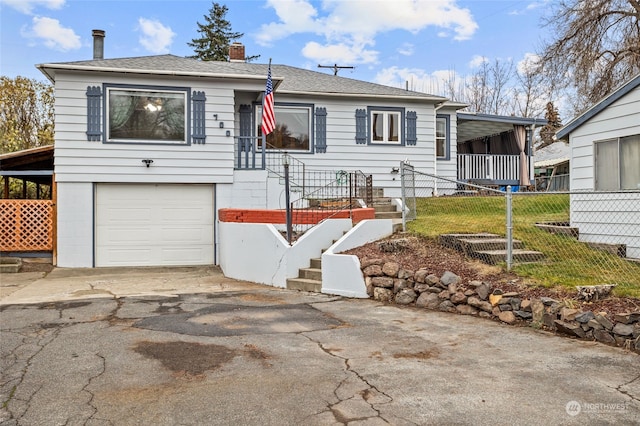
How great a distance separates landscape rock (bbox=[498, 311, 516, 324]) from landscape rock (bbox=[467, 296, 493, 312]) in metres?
0.23

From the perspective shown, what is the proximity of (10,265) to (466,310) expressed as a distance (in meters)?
10.6

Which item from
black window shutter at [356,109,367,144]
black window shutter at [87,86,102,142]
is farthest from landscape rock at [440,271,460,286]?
black window shutter at [87,86,102,142]

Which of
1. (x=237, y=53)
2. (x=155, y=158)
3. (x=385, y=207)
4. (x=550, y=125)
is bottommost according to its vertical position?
(x=385, y=207)

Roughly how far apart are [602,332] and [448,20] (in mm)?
27068

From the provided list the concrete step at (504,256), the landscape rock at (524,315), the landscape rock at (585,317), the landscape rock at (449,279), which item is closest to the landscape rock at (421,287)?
the landscape rock at (449,279)

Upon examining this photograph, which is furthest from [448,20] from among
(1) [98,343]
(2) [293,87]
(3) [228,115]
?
(1) [98,343]

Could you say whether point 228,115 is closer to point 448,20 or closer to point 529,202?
point 529,202

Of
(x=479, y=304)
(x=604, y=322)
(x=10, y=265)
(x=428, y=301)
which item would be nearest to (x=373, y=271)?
(x=428, y=301)

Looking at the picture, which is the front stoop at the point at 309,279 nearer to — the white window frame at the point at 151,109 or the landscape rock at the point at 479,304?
the landscape rock at the point at 479,304

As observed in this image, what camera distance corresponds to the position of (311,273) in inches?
361

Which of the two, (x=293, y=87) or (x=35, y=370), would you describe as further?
(x=293, y=87)

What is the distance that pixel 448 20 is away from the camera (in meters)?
28.9

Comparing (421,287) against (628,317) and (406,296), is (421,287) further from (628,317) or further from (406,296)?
(628,317)

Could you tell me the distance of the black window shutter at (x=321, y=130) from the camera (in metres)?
15.3
